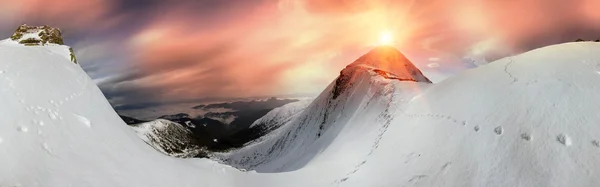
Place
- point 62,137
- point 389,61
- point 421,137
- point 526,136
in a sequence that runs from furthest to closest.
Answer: point 389,61, point 421,137, point 526,136, point 62,137

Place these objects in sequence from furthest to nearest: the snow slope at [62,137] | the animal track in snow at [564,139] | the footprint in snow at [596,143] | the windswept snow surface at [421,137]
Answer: the animal track in snow at [564,139]
the footprint in snow at [596,143]
the windswept snow surface at [421,137]
the snow slope at [62,137]

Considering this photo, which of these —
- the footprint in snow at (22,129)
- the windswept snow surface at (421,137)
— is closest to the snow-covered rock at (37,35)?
the windswept snow surface at (421,137)

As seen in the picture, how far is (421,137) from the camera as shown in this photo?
1748 centimetres

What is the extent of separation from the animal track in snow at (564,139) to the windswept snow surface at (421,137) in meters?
0.03

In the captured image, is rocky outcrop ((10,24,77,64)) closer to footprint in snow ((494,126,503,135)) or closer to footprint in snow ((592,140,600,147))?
footprint in snow ((494,126,503,135))

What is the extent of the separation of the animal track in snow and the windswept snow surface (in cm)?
3

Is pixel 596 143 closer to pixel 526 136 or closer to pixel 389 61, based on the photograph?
pixel 526 136

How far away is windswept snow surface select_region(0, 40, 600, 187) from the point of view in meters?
9.37

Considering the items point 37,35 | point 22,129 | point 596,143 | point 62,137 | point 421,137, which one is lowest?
point 421,137

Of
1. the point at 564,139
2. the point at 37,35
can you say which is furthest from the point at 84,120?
the point at 37,35

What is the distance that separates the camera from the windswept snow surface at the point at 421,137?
937 centimetres

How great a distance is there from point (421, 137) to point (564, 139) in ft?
23.1

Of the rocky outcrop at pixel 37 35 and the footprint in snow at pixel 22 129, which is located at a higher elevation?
the rocky outcrop at pixel 37 35

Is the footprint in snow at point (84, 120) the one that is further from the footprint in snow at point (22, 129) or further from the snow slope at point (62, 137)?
the footprint in snow at point (22, 129)
